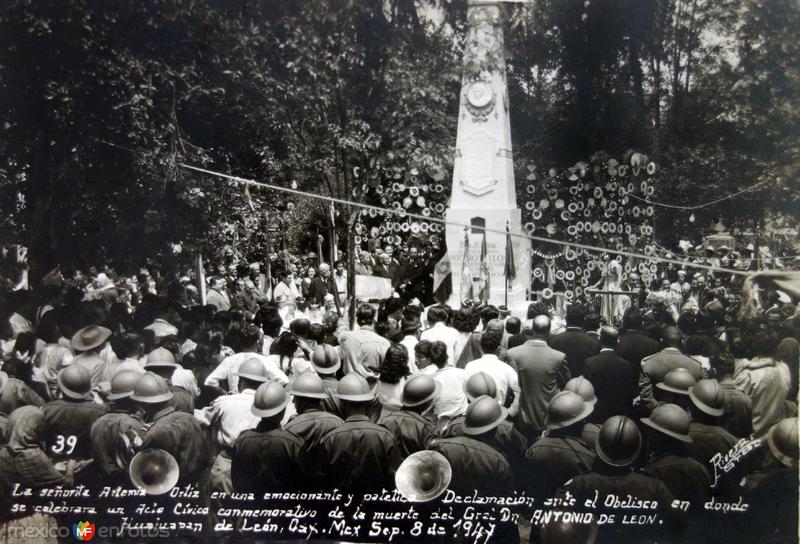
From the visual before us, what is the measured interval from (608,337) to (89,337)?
13.6ft

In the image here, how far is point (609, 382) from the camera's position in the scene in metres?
5.38

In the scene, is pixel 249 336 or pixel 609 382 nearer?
pixel 609 382

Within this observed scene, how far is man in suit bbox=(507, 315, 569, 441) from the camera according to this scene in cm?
528

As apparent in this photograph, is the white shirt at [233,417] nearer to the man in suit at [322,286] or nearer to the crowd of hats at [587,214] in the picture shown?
the man in suit at [322,286]

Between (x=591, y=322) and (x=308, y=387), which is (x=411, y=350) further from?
(x=591, y=322)

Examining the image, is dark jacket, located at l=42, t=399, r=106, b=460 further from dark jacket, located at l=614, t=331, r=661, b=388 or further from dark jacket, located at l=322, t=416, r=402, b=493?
dark jacket, located at l=614, t=331, r=661, b=388

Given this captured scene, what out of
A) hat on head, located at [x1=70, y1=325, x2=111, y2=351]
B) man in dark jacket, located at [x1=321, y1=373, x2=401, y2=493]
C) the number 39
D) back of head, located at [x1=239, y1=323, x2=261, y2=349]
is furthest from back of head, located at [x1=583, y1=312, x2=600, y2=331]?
the number 39

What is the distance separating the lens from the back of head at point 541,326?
5.43m

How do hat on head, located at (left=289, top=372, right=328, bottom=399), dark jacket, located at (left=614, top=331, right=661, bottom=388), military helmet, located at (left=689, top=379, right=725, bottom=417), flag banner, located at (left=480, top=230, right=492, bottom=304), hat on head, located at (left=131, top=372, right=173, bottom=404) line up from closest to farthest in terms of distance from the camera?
hat on head, located at (left=289, top=372, right=328, bottom=399), military helmet, located at (left=689, top=379, right=725, bottom=417), hat on head, located at (left=131, top=372, right=173, bottom=404), dark jacket, located at (left=614, top=331, right=661, bottom=388), flag banner, located at (left=480, top=230, right=492, bottom=304)

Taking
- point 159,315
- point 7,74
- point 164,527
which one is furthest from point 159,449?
point 7,74

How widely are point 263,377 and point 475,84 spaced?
3.29 meters

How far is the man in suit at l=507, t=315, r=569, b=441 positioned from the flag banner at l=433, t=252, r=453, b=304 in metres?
1.91

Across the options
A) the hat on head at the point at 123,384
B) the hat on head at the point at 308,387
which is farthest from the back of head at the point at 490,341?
the hat on head at the point at 123,384

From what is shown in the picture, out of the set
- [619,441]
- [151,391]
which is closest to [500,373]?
[619,441]
